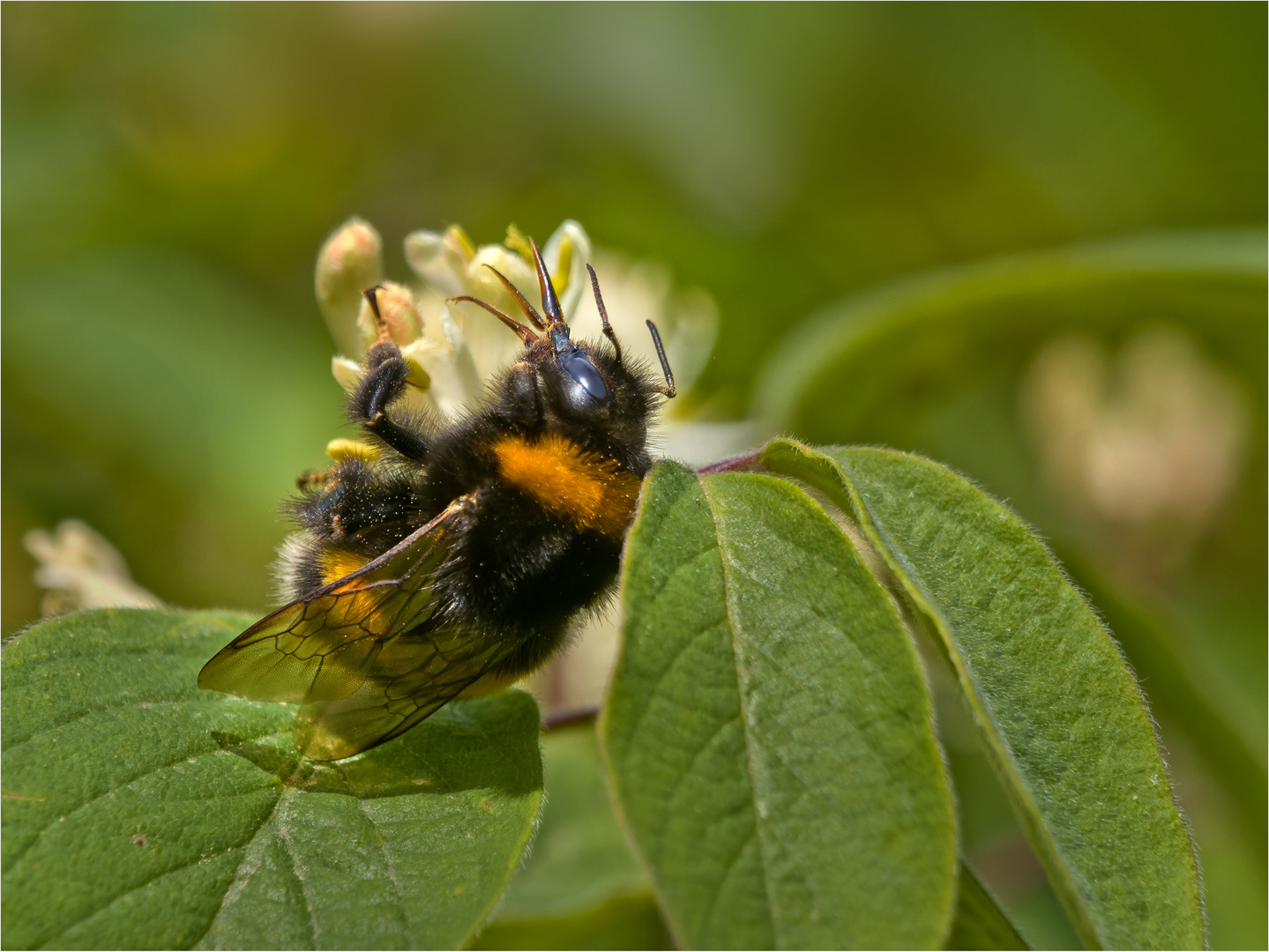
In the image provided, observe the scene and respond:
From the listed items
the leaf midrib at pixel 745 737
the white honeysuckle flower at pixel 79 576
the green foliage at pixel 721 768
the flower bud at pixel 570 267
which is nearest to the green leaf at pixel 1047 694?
the green foliage at pixel 721 768

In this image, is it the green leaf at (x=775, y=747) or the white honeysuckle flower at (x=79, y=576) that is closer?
the green leaf at (x=775, y=747)

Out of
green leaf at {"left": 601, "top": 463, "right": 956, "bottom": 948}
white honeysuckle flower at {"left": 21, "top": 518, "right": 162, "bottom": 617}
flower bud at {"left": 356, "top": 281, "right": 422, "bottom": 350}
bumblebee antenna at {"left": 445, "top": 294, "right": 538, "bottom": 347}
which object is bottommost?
white honeysuckle flower at {"left": 21, "top": 518, "right": 162, "bottom": 617}

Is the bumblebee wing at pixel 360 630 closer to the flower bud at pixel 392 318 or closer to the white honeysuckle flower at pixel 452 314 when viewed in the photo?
the white honeysuckle flower at pixel 452 314

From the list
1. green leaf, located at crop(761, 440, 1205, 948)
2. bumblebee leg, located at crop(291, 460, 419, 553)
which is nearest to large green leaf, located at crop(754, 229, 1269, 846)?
green leaf, located at crop(761, 440, 1205, 948)

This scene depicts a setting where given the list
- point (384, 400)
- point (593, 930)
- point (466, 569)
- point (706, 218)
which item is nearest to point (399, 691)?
point (466, 569)

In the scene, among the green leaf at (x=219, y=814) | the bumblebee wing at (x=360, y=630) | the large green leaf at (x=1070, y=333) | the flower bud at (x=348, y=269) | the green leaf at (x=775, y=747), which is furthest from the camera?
the large green leaf at (x=1070, y=333)

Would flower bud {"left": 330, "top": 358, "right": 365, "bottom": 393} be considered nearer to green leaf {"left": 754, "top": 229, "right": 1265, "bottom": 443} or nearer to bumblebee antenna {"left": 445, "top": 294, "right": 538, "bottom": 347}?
bumblebee antenna {"left": 445, "top": 294, "right": 538, "bottom": 347}

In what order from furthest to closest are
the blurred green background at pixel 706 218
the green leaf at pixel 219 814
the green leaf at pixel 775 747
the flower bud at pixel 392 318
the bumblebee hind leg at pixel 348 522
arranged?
the blurred green background at pixel 706 218 < the flower bud at pixel 392 318 < the bumblebee hind leg at pixel 348 522 < the green leaf at pixel 219 814 < the green leaf at pixel 775 747
